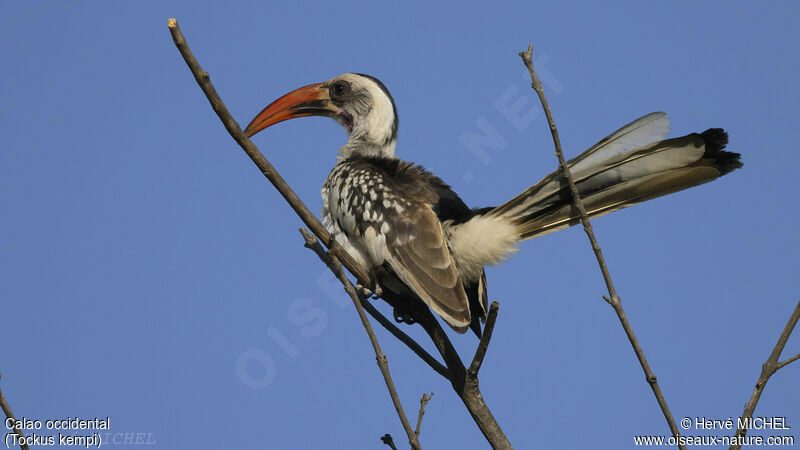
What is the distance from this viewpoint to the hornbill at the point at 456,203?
3.03 meters

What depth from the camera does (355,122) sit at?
5.33m

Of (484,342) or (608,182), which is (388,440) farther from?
(608,182)

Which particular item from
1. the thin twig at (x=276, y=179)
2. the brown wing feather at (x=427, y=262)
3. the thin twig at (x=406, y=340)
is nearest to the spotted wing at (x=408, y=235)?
the brown wing feather at (x=427, y=262)

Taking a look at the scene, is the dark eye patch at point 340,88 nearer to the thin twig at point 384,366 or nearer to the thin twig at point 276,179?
the thin twig at point 276,179

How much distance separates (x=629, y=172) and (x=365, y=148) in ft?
7.47

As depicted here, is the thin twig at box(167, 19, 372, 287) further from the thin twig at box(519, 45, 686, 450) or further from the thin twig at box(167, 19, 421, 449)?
the thin twig at box(519, 45, 686, 450)

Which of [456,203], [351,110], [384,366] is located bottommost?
[384,366]

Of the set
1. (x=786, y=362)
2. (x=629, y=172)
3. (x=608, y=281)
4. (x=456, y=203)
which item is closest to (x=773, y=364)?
(x=786, y=362)

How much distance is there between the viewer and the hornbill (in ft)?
9.94

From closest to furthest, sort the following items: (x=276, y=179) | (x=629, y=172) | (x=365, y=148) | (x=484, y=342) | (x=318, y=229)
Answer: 1. (x=484, y=342)
2. (x=276, y=179)
3. (x=318, y=229)
4. (x=629, y=172)
5. (x=365, y=148)

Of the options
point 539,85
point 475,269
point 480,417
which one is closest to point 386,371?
point 480,417

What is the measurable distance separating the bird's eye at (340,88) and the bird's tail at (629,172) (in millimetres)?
2224

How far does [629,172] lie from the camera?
3.19m

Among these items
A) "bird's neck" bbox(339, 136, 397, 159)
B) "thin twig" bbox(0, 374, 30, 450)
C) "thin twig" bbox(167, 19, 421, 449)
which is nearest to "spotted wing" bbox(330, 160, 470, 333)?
"bird's neck" bbox(339, 136, 397, 159)
